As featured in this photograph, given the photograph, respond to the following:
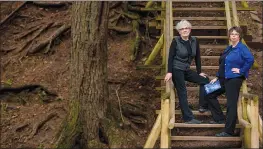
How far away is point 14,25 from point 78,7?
568cm

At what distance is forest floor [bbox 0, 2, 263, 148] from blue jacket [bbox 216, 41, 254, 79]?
2513 mm

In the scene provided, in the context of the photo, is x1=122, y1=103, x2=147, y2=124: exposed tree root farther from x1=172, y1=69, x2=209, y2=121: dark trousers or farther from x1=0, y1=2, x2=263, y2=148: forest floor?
x1=172, y1=69, x2=209, y2=121: dark trousers

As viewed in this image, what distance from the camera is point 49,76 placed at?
11664mm

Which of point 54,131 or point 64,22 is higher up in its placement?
point 64,22

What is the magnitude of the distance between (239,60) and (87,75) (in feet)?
9.10

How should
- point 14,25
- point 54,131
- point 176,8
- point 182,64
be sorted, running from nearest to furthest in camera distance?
point 182,64 < point 54,131 < point 176,8 < point 14,25

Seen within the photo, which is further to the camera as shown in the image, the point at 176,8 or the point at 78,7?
the point at 176,8

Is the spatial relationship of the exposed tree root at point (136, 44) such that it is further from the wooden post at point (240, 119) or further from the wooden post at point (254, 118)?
the wooden post at point (254, 118)

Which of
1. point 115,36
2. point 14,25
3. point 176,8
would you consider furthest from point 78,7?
point 14,25

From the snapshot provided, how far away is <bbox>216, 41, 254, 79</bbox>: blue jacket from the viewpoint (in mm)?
7309

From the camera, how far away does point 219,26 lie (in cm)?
1061

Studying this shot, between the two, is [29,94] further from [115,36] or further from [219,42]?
[219,42]

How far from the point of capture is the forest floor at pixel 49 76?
393 inches

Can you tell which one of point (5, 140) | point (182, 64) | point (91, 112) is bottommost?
point (5, 140)
